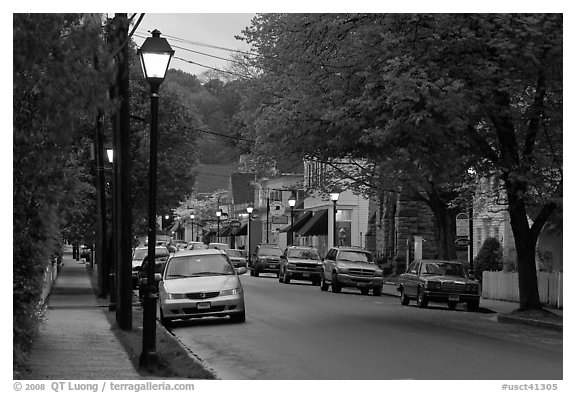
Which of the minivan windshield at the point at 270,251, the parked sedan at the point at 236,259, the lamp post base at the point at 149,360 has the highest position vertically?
the minivan windshield at the point at 270,251

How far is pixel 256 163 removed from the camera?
36.6m

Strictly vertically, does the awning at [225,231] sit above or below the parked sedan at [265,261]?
above

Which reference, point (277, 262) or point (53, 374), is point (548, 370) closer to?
point (53, 374)

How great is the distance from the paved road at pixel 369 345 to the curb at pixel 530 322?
425 millimetres

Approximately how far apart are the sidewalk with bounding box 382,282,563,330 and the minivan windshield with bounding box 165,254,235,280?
7.22m

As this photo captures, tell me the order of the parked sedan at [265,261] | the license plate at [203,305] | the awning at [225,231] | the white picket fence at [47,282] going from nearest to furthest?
the license plate at [203,305] → the white picket fence at [47,282] → the parked sedan at [265,261] → the awning at [225,231]

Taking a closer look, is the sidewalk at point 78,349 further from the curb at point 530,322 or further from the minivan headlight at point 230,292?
the curb at point 530,322

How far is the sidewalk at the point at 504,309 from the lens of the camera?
83.6 feet

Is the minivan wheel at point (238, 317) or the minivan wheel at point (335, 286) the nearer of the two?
the minivan wheel at point (238, 317)

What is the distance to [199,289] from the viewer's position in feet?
80.5

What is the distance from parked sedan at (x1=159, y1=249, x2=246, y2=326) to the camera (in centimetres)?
2447

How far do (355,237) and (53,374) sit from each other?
194 ft

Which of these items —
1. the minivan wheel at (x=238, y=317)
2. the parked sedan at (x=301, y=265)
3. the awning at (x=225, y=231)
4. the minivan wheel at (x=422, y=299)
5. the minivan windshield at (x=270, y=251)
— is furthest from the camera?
the awning at (x=225, y=231)

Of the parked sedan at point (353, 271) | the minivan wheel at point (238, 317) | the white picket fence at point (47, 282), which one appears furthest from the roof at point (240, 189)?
the minivan wheel at point (238, 317)
